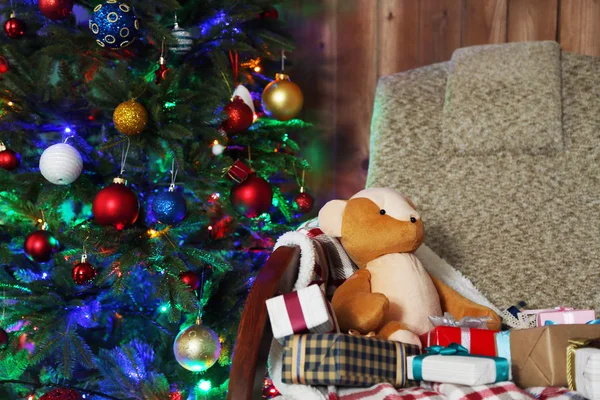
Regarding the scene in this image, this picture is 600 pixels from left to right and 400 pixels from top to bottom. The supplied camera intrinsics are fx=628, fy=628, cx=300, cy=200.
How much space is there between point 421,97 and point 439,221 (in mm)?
296

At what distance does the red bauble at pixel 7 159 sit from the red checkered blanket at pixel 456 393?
35.8 inches

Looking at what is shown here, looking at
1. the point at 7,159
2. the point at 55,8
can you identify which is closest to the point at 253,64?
the point at 55,8

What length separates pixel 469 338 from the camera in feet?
2.97

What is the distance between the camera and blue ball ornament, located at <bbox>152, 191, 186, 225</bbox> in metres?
1.26

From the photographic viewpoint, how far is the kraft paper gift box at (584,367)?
739mm

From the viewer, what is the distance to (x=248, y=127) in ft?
4.74

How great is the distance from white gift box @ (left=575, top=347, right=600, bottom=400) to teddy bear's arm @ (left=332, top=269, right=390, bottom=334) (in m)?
0.28

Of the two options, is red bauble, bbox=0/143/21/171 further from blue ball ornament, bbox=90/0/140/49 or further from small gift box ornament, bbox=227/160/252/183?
small gift box ornament, bbox=227/160/252/183

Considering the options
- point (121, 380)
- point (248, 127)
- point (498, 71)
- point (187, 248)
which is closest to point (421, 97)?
point (498, 71)

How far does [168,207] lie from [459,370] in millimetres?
695

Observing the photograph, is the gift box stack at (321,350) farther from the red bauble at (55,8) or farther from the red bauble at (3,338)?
the red bauble at (55,8)

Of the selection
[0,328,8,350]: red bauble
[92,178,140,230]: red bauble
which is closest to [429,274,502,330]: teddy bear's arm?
[92,178,140,230]: red bauble

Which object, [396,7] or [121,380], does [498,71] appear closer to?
[396,7]

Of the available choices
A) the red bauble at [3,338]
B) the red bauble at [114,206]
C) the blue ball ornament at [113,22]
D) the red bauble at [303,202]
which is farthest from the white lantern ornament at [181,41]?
the red bauble at [3,338]
